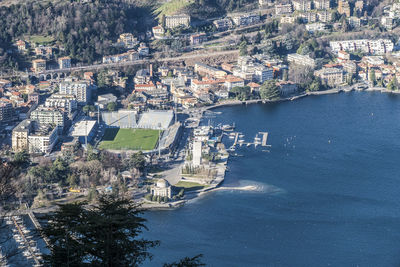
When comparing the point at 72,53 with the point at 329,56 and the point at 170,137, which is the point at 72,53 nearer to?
the point at 170,137

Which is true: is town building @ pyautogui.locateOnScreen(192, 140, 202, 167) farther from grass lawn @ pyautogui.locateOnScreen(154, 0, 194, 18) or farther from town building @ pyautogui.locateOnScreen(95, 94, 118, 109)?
grass lawn @ pyautogui.locateOnScreen(154, 0, 194, 18)

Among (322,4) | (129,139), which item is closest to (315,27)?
(322,4)

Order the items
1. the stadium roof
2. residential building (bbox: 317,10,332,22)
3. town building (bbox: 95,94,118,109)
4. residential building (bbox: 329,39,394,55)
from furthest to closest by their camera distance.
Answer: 1. residential building (bbox: 317,10,332,22)
2. residential building (bbox: 329,39,394,55)
3. town building (bbox: 95,94,118,109)
4. the stadium roof

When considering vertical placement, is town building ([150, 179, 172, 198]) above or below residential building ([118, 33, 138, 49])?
below

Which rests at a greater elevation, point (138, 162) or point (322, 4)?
point (322, 4)

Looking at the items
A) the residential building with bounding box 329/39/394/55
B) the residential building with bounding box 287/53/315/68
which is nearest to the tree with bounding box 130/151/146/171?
the residential building with bounding box 287/53/315/68

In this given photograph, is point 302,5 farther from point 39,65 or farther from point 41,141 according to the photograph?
point 41,141

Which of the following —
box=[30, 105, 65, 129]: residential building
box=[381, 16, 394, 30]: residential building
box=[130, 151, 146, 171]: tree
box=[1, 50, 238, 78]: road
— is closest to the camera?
box=[130, 151, 146, 171]: tree
